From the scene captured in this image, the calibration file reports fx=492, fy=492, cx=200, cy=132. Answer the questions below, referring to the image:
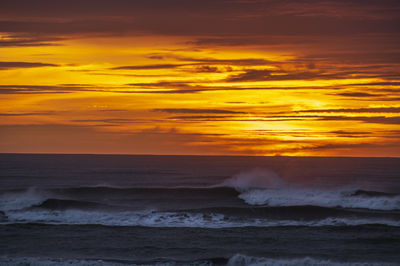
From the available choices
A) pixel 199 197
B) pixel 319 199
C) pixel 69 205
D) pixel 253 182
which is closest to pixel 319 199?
pixel 319 199

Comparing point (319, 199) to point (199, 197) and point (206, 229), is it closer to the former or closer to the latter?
point (199, 197)

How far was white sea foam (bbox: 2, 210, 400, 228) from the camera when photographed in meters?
25.2

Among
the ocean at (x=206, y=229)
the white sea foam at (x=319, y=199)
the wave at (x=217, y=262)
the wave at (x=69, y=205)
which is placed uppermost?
the white sea foam at (x=319, y=199)

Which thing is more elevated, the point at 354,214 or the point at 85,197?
the point at 85,197

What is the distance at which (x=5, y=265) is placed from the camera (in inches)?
672

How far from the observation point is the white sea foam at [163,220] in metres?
25.2

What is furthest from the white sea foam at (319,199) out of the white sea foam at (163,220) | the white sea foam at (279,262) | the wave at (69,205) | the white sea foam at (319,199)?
the white sea foam at (279,262)

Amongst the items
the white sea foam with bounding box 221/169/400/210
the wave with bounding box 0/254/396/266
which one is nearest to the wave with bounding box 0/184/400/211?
the white sea foam with bounding box 221/169/400/210

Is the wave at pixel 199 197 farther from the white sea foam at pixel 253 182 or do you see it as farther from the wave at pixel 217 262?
the wave at pixel 217 262

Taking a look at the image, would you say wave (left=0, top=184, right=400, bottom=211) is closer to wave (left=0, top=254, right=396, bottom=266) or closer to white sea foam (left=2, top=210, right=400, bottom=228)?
white sea foam (left=2, top=210, right=400, bottom=228)

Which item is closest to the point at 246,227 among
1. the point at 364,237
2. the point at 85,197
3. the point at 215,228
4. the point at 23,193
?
the point at 215,228

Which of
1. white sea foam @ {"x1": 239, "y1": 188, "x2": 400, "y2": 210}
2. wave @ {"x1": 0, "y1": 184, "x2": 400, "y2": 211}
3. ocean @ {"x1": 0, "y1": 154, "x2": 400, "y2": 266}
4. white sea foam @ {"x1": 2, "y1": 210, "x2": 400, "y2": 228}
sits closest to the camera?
ocean @ {"x1": 0, "y1": 154, "x2": 400, "y2": 266}

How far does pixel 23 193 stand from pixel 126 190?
8256 millimetres

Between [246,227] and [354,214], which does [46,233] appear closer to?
[246,227]
